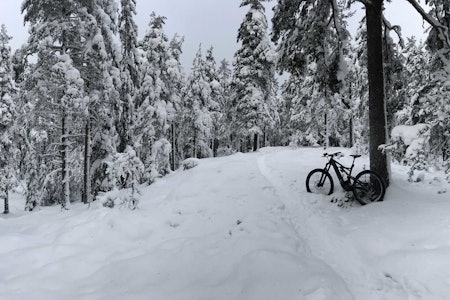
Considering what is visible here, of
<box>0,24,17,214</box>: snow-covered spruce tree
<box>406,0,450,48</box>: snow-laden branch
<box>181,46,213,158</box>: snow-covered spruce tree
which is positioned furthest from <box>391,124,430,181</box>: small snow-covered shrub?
<box>181,46,213,158</box>: snow-covered spruce tree

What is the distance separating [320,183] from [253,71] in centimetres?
1831

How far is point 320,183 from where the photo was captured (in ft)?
34.8

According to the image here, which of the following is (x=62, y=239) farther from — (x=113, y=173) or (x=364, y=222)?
(x=364, y=222)

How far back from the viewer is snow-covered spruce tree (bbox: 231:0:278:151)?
89.9 ft

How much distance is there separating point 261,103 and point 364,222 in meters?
20.5

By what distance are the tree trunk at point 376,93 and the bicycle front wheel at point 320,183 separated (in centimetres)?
145

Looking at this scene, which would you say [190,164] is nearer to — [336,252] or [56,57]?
[56,57]

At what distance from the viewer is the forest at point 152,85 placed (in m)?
9.35

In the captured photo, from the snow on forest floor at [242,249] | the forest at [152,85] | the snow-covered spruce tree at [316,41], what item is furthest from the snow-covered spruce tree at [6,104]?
the snow-covered spruce tree at [316,41]

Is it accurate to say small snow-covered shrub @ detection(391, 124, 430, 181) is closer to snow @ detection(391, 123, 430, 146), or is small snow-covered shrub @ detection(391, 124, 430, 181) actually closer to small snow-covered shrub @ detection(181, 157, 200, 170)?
snow @ detection(391, 123, 430, 146)

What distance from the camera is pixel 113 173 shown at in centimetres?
1038

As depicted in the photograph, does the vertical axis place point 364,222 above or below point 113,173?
below

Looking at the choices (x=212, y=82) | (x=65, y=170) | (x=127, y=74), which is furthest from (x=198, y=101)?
(x=65, y=170)

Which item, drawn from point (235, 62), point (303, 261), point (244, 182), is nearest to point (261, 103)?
point (235, 62)
